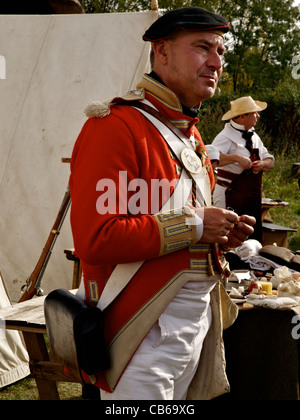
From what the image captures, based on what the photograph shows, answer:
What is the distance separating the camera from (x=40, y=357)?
2475 mm

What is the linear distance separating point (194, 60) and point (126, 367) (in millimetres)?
899

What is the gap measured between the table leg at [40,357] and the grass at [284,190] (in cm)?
691

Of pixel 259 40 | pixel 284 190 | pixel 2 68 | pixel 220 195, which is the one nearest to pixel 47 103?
pixel 2 68

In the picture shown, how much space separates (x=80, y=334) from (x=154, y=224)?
362mm

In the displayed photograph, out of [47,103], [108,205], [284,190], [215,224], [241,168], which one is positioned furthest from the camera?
[284,190]

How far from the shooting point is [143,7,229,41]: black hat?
1618 mm

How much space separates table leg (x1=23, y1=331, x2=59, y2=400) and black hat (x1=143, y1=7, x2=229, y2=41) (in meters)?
1.47

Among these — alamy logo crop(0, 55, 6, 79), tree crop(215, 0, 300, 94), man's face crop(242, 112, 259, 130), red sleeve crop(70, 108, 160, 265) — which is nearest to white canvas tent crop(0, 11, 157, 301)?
alamy logo crop(0, 55, 6, 79)

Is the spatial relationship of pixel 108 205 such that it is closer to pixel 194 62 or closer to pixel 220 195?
pixel 194 62

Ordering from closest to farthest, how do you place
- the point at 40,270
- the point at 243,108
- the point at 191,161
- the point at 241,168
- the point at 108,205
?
the point at 108,205 → the point at 191,161 → the point at 40,270 → the point at 241,168 → the point at 243,108

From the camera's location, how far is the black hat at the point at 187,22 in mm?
1618

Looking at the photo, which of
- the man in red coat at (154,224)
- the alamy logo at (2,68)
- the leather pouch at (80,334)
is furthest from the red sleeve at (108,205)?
the alamy logo at (2,68)

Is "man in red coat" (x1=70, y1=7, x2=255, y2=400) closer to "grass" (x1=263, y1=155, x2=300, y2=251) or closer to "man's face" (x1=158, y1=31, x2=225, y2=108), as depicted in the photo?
"man's face" (x1=158, y1=31, x2=225, y2=108)

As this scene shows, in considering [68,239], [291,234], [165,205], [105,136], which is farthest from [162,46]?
[291,234]
